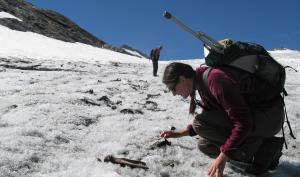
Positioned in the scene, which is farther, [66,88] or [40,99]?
[66,88]

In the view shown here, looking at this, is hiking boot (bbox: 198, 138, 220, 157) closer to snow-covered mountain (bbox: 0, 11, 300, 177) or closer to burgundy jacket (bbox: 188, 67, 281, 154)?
snow-covered mountain (bbox: 0, 11, 300, 177)

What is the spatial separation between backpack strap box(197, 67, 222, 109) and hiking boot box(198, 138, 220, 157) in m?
0.61

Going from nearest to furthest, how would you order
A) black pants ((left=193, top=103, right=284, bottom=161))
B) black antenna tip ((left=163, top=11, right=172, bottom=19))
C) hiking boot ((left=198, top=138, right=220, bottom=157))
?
1. black pants ((left=193, top=103, right=284, bottom=161))
2. hiking boot ((left=198, top=138, right=220, bottom=157))
3. black antenna tip ((left=163, top=11, right=172, bottom=19))

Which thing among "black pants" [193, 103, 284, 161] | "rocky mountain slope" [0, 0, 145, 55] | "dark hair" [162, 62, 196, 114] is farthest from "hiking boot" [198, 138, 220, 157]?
"rocky mountain slope" [0, 0, 145, 55]

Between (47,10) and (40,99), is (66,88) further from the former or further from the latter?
(47,10)

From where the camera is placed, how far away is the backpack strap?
469cm

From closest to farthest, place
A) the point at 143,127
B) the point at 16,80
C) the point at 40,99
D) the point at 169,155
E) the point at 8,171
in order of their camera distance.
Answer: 1. the point at 8,171
2. the point at 169,155
3. the point at 143,127
4. the point at 40,99
5. the point at 16,80

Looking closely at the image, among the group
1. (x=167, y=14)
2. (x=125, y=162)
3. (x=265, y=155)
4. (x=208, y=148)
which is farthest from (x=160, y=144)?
(x=167, y=14)

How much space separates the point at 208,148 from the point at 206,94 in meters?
0.91

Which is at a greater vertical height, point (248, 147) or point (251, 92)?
point (251, 92)

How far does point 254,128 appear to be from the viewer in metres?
4.75

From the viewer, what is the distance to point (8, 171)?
14.6ft

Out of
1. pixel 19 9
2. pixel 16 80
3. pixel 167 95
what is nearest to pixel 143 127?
pixel 167 95

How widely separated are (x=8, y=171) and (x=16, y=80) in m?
8.41
